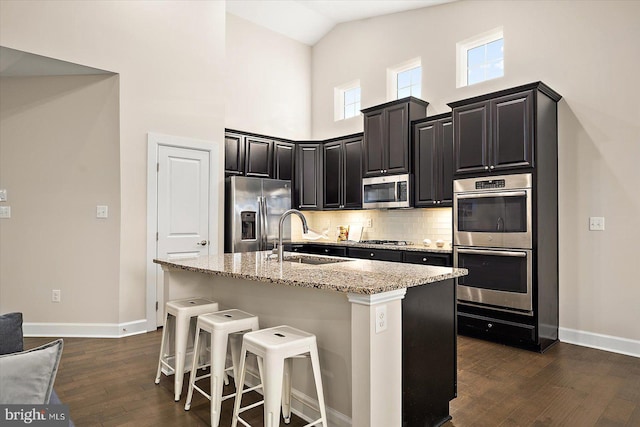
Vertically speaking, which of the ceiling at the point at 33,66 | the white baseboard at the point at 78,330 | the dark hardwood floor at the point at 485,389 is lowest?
the dark hardwood floor at the point at 485,389

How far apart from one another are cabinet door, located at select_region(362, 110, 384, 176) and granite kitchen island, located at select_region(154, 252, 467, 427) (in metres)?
2.74

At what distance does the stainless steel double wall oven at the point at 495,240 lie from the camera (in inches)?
145

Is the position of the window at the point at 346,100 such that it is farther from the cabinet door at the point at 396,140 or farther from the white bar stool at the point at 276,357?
the white bar stool at the point at 276,357

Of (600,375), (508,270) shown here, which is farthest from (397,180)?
(600,375)

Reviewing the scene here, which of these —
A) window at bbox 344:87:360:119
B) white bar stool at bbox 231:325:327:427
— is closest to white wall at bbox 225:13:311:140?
window at bbox 344:87:360:119

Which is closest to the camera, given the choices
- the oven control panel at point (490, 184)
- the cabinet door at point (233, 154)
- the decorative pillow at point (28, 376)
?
the decorative pillow at point (28, 376)

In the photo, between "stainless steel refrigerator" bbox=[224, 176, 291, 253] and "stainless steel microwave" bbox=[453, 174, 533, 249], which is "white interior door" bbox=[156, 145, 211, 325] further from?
"stainless steel microwave" bbox=[453, 174, 533, 249]

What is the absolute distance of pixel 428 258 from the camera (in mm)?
Answer: 4465

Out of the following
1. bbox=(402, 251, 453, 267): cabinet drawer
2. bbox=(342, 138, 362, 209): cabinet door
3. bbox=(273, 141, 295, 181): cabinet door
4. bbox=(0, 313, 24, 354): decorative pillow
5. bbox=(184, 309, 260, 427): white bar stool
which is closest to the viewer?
bbox=(0, 313, 24, 354): decorative pillow

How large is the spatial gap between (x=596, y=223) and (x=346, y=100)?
4082 millimetres

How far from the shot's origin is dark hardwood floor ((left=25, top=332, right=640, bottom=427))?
2.40m

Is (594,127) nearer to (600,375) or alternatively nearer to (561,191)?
(561,191)

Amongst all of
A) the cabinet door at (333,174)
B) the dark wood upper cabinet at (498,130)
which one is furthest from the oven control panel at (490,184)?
the cabinet door at (333,174)

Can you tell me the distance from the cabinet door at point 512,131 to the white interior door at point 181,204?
3.25 meters
